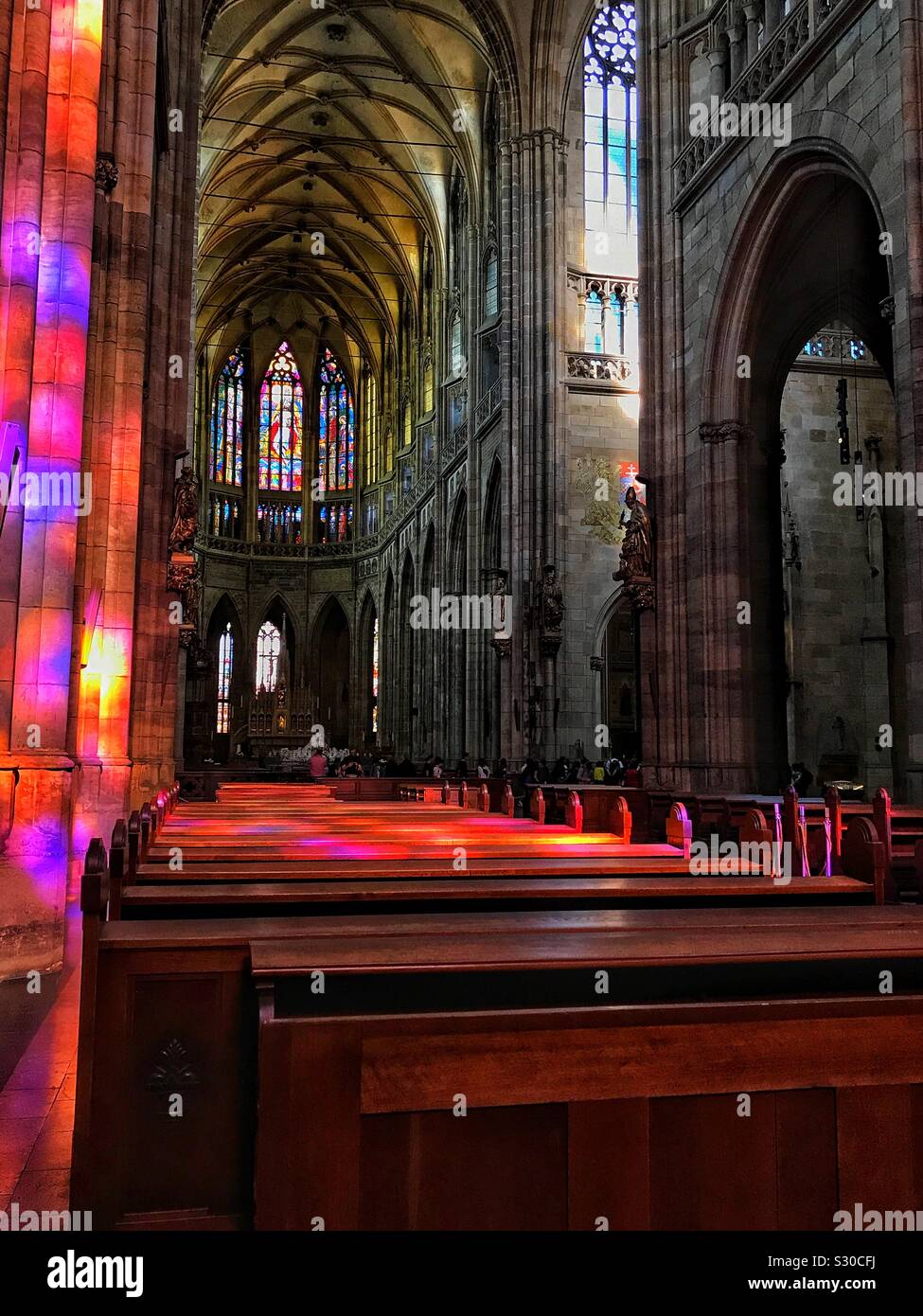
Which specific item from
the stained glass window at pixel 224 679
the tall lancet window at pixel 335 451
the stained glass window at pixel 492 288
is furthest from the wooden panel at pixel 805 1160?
the tall lancet window at pixel 335 451

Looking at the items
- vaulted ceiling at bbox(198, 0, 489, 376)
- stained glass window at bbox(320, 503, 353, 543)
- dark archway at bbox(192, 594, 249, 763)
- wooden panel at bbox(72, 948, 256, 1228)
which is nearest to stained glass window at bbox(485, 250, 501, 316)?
vaulted ceiling at bbox(198, 0, 489, 376)

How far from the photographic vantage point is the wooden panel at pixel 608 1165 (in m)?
2.14

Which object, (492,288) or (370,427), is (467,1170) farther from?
(370,427)

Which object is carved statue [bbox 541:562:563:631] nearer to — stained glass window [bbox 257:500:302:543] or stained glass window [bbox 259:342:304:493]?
stained glass window [bbox 257:500:302:543]

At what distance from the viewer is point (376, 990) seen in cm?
259

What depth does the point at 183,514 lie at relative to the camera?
1419 cm

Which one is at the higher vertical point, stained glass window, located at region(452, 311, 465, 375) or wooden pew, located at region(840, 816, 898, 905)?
stained glass window, located at region(452, 311, 465, 375)

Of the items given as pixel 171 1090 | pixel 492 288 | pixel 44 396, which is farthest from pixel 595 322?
pixel 171 1090

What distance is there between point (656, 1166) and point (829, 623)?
19727mm

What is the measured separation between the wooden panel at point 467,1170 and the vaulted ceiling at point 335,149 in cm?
2662

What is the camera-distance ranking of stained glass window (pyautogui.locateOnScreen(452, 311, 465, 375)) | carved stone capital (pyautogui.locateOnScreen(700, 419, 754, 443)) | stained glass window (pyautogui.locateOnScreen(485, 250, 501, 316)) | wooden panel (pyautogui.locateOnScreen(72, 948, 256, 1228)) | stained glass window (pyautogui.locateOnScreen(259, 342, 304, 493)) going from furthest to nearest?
1. stained glass window (pyautogui.locateOnScreen(259, 342, 304, 493))
2. stained glass window (pyautogui.locateOnScreen(452, 311, 465, 375))
3. stained glass window (pyautogui.locateOnScreen(485, 250, 501, 316))
4. carved stone capital (pyautogui.locateOnScreen(700, 419, 754, 443))
5. wooden panel (pyautogui.locateOnScreen(72, 948, 256, 1228))

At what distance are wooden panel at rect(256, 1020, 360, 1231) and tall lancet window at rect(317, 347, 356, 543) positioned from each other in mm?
44950

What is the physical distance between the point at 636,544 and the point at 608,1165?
13.8m

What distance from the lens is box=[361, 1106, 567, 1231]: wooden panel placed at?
210cm
